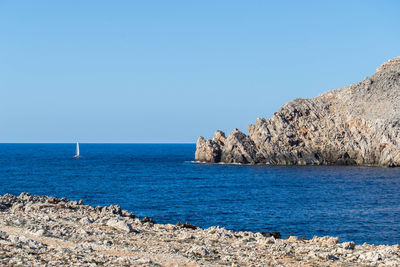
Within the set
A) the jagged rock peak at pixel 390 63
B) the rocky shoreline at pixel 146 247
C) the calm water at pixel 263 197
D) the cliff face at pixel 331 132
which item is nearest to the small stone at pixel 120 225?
the rocky shoreline at pixel 146 247

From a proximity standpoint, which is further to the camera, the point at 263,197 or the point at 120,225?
the point at 263,197

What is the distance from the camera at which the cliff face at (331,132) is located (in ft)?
350

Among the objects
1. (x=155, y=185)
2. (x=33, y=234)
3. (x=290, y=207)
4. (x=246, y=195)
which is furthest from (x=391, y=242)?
(x=155, y=185)

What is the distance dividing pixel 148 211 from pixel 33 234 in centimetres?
2562

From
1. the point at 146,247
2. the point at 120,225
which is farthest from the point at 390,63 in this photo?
the point at 146,247

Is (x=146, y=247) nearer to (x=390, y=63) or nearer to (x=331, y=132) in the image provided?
(x=331, y=132)

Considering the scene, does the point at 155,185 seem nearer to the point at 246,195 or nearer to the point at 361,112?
the point at 246,195

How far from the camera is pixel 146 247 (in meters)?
20.4

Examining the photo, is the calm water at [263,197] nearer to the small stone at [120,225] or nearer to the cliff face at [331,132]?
the cliff face at [331,132]

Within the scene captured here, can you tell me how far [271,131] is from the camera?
383 ft

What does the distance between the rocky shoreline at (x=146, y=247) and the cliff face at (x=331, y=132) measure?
8719cm

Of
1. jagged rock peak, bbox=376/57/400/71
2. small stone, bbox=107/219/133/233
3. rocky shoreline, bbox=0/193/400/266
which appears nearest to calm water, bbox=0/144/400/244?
rocky shoreline, bbox=0/193/400/266

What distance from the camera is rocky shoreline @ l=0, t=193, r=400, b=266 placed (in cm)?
1739

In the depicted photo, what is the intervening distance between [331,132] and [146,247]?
325 feet
